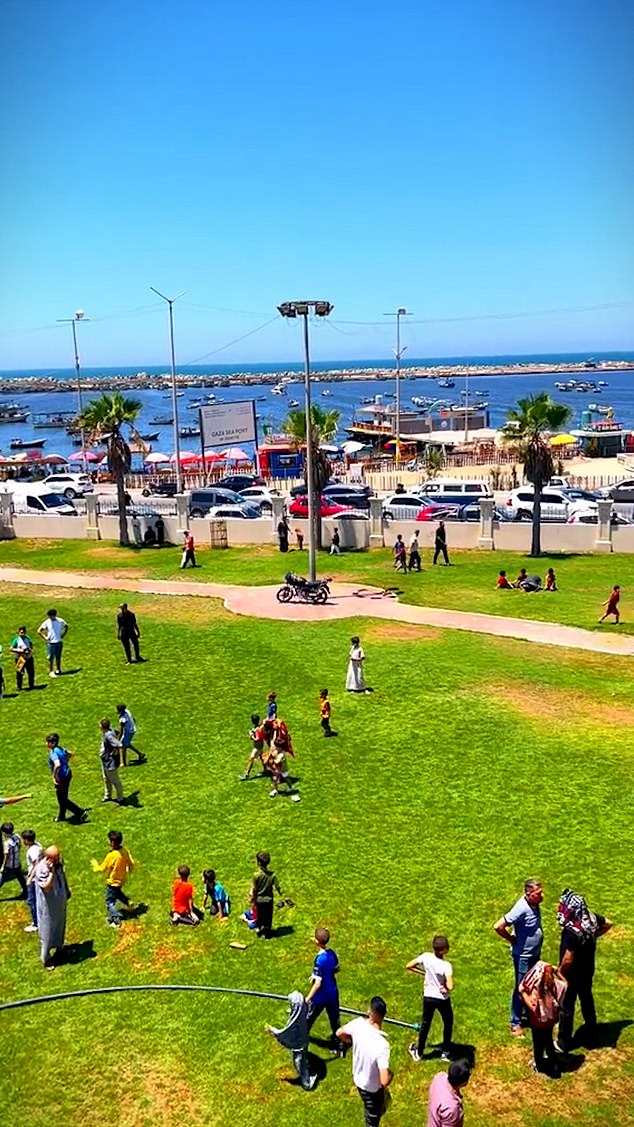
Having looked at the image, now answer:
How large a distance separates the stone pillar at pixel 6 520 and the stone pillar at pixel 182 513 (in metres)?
8.07

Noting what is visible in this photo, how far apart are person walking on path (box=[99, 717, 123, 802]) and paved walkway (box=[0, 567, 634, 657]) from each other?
11763 mm

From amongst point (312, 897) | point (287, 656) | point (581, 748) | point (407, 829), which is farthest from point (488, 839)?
point (287, 656)

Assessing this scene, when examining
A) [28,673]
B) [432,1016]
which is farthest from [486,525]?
[432,1016]

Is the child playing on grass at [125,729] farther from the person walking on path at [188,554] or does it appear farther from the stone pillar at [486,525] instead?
the stone pillar at [486,525]

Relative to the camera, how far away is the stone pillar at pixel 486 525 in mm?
36656

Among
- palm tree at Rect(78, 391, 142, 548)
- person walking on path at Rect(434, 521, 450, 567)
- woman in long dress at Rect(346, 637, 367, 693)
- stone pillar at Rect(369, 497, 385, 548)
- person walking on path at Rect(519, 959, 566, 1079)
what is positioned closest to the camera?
person walking on path at Rect(519, 959, 566, 1079)

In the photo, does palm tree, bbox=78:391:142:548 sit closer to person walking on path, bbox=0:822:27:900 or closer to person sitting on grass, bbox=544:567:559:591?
person sitting on grass, bbox=544:567:559:591

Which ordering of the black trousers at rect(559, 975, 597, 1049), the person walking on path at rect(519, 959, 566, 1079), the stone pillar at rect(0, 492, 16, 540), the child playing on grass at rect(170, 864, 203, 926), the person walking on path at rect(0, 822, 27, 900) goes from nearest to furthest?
the person walking on path at rect(519, 959, 566, 1079)
the black trousers at rect(559, 975, 597, 1049)
the child playing on grass at rect(170, 864, 203, 926)
the person walking on path at rect(0, 822, 27, 900)
the stone pillar at rect(0, 492, 16, 540)

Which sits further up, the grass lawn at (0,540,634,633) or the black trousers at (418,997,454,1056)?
the black trousers at (418,997,454,1056)

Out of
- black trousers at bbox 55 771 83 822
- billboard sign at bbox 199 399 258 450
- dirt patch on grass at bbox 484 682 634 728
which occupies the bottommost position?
dirt patch on grass at bbox 484 682 634 728

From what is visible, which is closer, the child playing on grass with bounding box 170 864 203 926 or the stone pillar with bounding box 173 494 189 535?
the child playing on grass with bounding box 170 864 203 926

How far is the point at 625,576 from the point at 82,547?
2140 cm

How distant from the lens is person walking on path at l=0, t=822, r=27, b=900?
13.1 metres

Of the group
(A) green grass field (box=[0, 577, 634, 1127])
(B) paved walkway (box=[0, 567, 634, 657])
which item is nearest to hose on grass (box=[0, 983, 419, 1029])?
(A) green grass field (box=[0, 577, 634, 1127])
